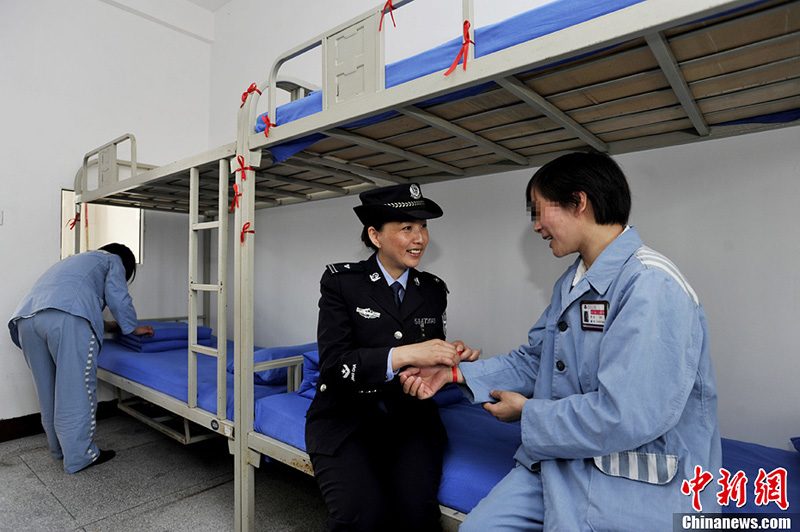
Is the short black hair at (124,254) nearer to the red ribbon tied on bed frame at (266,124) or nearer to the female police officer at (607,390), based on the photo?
the red ribbon tied on bed frame at (266,124)

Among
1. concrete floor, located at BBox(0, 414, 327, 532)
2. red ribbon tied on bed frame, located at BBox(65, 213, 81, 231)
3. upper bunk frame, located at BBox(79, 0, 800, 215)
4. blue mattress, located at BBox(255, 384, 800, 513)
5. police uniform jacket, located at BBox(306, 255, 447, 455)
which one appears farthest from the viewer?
red ribbon tied on bed frame, located at BBox(65, 213, 81, 231)

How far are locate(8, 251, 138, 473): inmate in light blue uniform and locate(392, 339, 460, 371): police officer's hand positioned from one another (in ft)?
9.79

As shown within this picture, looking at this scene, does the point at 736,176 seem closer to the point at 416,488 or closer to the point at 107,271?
the point at 416,488

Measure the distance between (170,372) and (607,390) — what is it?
339cm

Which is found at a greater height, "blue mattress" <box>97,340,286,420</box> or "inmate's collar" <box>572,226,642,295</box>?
"inmate's collar" <box>572,226,642,295</box>

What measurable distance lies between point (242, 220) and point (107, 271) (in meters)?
A: 2.06

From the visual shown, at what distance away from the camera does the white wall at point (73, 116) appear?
14.6 feet

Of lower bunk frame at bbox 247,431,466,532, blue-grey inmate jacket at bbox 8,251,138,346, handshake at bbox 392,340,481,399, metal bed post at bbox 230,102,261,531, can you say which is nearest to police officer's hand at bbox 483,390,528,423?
handshake at bbox 392,340,481,399

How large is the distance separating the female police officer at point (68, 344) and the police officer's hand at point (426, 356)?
9.78 ft

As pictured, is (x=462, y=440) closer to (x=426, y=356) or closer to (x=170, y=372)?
(x=426, y=356)

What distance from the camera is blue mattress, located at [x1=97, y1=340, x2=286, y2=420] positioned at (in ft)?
10.5

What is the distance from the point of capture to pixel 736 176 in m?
2.35

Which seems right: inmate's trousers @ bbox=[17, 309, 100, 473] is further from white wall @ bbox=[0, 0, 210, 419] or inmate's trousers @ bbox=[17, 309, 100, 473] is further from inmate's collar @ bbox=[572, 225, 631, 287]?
inmate's collar @ bbox=[572, 225, 631, 287]

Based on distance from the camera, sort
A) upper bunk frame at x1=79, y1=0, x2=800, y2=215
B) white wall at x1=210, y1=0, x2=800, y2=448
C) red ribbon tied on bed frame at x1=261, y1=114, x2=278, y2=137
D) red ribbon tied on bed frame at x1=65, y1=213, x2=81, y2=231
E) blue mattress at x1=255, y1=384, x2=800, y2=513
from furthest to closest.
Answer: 1. red ribbon tied on bed frame at x1=65, y1=213, x2=81, y2=231
2. red ribbon tied on bed frame at x1=261, y1=114, x2=278, y2=137
3. white wall at x1=210, y1=0, x2=800, y2=448
4. blue mattress at x1=255, y1=384, x2=800, y2=513
5. upper bunk frame at x1=79, y1=0, x2=800, y2=215
